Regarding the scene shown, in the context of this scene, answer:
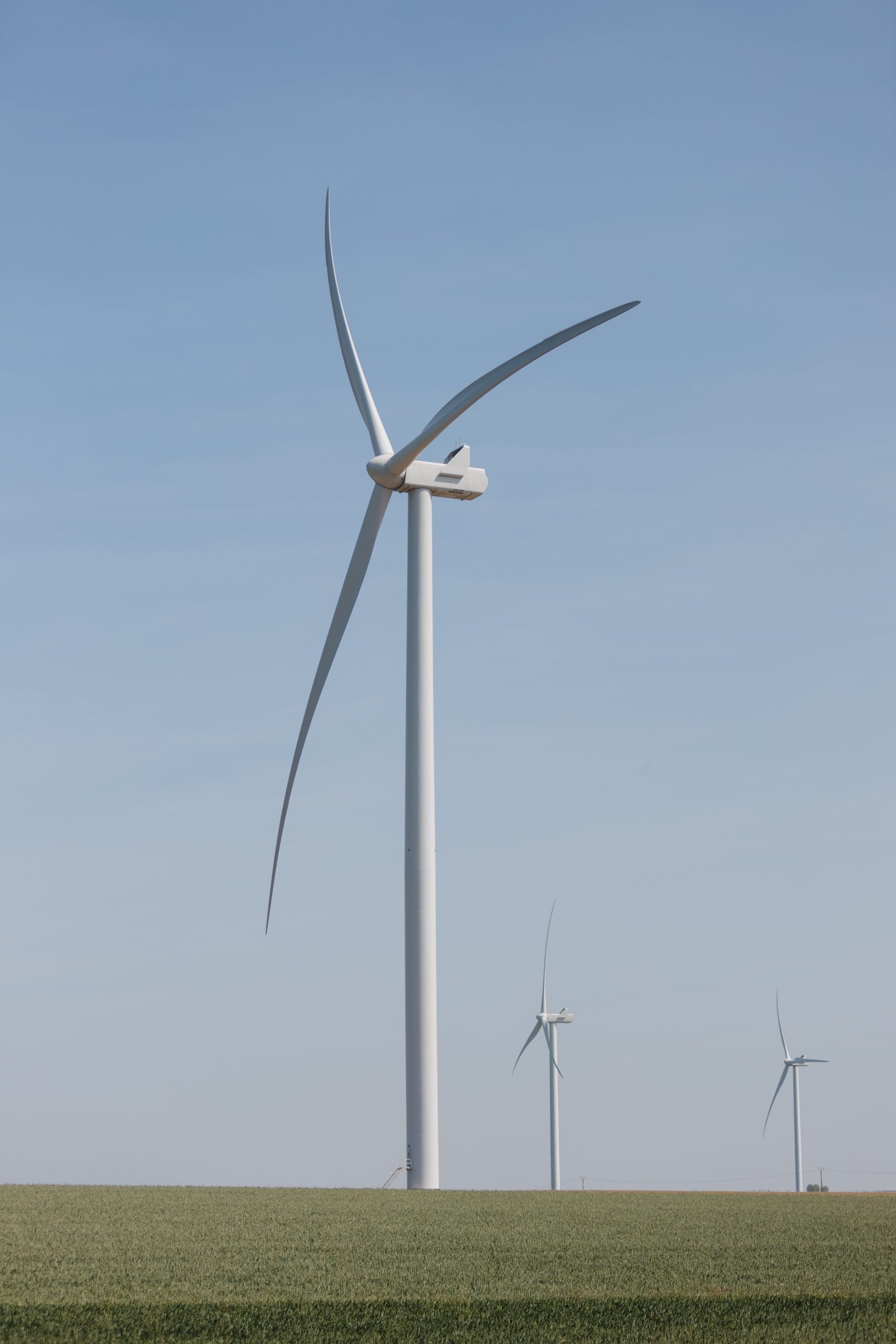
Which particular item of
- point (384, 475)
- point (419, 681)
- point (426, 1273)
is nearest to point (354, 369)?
point (384, 475)

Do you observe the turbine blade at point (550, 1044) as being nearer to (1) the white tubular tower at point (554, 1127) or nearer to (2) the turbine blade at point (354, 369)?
(1) the white tubular tower at point (554, 1127)

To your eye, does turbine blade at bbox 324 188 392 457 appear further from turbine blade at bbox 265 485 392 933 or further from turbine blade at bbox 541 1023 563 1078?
turbine blade at bbox 541 1023 563 1078

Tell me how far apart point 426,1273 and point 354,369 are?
25596 mm

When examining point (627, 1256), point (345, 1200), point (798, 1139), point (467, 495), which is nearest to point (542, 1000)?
point (798, 1139)

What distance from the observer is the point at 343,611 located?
3088cm

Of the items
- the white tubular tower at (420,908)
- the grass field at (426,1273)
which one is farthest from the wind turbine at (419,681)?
the grass field at (426,1273)

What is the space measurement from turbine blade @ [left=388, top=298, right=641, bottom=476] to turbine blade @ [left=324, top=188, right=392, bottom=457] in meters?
1.59

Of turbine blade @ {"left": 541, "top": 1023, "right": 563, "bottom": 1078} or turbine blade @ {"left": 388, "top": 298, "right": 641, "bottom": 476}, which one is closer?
turbine blade @ {"left": 388, "top": 298, "right": 641, "bottom": 476}

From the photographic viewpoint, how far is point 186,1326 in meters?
11.6

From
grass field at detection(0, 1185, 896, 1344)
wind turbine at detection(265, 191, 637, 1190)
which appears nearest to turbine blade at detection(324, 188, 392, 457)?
wind turbine at detection(265, 191, 637, 1190)

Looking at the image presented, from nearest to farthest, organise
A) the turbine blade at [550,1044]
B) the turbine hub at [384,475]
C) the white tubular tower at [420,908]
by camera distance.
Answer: the white tubular tower at [420,908], the turbine hub at [384,475], the turbine blade at [550,1044]

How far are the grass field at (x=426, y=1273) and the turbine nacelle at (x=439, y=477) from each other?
16.9m

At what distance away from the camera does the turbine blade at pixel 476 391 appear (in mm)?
28172

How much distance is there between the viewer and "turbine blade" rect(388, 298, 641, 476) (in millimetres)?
28172
